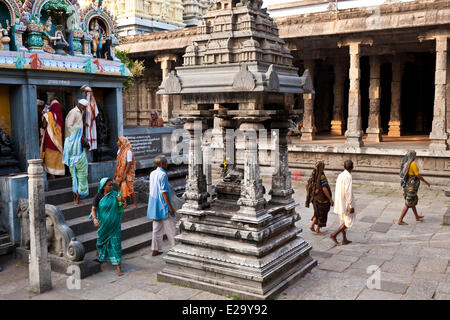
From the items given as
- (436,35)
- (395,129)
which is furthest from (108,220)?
(395,129)

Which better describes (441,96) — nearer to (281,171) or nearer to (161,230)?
(281,171)

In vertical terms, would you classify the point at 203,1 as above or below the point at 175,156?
above

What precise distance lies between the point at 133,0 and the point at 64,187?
19713 millimetres

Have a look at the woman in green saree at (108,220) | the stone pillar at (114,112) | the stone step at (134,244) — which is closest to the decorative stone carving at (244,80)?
the woman in green saree at (108,220)

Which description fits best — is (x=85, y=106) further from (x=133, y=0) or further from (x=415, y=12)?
(x=133, y=0)

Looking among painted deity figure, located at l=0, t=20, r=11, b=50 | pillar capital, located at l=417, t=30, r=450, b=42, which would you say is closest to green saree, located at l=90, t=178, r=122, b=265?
painted deity figure, located at l=0, t=20, r=11, b=50

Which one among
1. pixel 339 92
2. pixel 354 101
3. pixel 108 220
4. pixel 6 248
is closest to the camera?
pixel 108 220

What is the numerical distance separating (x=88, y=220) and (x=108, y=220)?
50.2 inches

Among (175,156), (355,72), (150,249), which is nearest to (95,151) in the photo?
(175,156)

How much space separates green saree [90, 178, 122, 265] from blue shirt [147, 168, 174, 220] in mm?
773

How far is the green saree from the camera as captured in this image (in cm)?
603

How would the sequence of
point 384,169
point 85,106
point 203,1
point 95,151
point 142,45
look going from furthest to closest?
point 203,1
point 142,45
point 384,169
point 95,151
point 85,106

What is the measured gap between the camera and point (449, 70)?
13.8 meters

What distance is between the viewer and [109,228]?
20.0 feet
